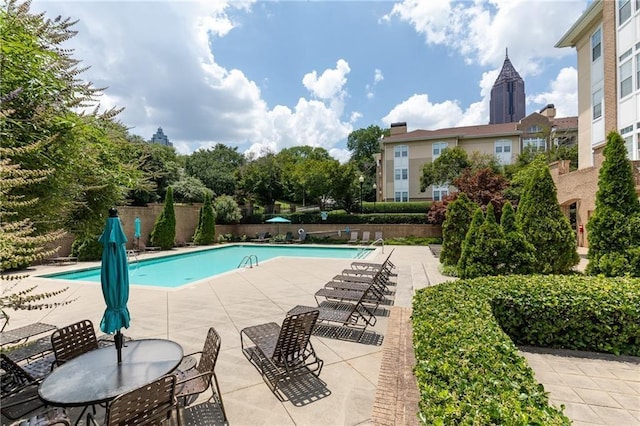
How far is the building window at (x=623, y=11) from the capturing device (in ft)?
46.7

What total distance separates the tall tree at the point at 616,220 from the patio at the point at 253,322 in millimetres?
4523

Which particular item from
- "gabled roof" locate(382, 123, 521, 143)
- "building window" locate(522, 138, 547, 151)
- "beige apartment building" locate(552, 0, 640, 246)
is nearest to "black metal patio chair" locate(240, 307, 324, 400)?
"beige apartment building" locate(552, 0, 640, 246)

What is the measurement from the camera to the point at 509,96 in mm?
149625

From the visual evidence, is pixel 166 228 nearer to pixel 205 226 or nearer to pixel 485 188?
pixel 205 226

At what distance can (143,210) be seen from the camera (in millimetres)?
19812

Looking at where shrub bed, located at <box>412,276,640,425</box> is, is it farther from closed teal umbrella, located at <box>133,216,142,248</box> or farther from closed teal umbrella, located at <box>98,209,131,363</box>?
closed teal umbrella, located at <box>133,216,142,248</box>

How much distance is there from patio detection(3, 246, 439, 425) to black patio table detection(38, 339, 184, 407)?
76 cm

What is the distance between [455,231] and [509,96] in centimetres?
17484

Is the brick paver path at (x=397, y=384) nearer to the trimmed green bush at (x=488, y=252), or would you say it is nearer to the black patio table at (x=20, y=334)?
the trimmed green bush at (x=488, y=252)

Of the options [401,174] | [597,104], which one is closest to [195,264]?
[597,104]

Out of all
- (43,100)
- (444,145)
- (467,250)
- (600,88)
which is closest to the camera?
(43,100)

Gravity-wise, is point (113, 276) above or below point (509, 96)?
below

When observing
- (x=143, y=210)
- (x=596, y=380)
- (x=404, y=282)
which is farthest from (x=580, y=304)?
(x=143, y=210)

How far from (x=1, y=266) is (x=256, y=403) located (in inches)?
111
